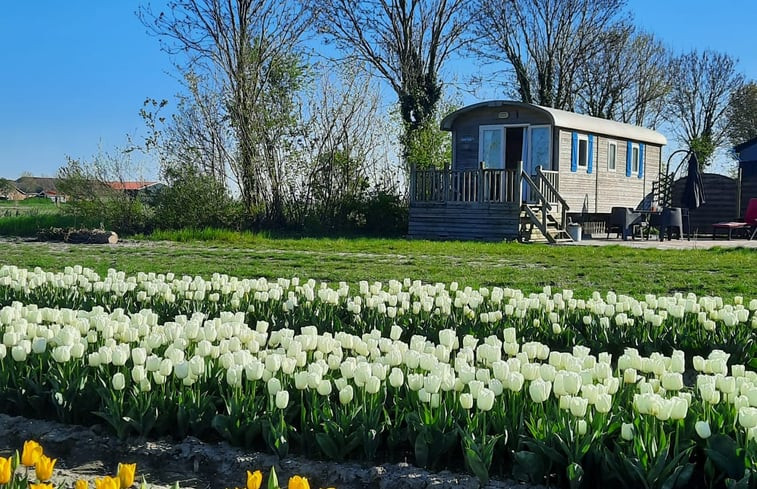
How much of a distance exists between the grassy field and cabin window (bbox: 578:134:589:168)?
8.74 m

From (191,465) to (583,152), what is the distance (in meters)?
24.1

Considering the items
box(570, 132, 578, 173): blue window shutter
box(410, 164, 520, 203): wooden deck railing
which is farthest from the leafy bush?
box(570, 132, 578, 173): blue window shutter

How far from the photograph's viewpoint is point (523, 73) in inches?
1548

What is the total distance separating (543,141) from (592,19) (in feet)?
54.9

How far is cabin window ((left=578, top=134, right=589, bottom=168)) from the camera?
26298mm

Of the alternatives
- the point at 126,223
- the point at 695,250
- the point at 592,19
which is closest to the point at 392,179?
the point at 126,223

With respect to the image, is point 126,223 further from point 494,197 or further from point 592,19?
point 592,19

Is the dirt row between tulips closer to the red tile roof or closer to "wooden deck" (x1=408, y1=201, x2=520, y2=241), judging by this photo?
"wooden deck" (x1=408, y1=201, x2=520, y2=241)

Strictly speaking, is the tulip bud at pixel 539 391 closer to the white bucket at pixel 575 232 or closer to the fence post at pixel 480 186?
the fence post at pixel 480 186

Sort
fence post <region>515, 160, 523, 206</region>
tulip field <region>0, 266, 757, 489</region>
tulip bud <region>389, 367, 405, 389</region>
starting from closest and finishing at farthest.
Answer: tulip field <region>0, 266, 757, 489</region>, tulip bud <region>389, 367, 405, 389</region>, fence post <region>515, 160, 523, 206</region>

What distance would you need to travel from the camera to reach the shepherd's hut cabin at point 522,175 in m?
22.2

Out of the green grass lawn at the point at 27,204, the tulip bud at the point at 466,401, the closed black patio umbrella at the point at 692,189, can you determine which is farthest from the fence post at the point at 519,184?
the tulip bud at the point at 466,401

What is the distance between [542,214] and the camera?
21.8 meters

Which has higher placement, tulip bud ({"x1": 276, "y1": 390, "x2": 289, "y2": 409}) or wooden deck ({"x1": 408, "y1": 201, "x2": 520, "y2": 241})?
wooden deck ({"x1": 408, "y1": 201, "x2": 520, "y2": 241})
